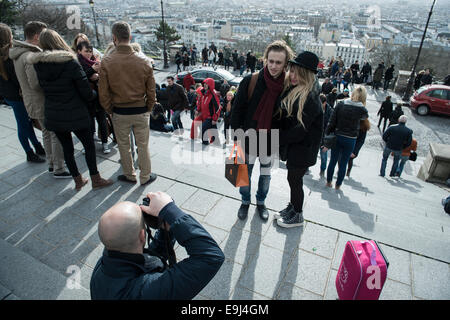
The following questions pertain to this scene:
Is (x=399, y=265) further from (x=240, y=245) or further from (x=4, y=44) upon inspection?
(x=4, y=44)

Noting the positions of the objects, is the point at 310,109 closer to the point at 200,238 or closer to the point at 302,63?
the point at 302,63

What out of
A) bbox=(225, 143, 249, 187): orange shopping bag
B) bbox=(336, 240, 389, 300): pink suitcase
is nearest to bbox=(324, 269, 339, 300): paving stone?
bbox=(336, 240, 389, 300): pink suitcase

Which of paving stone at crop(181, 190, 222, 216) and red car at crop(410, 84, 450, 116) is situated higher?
paving stone at crop(181, 190, 222, 216)

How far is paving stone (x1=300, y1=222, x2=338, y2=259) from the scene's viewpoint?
2.84m

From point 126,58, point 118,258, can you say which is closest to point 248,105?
point 126,58

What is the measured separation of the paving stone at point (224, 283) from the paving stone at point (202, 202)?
0.87 m

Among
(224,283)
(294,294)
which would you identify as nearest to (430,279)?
(294,294)

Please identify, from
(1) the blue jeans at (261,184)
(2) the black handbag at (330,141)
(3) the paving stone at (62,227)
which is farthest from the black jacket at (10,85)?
(2) the black handbag at (330,141)

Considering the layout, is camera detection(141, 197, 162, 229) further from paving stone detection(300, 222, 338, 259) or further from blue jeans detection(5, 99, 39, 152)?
blue jeans detection(5, 99, 39, 152)

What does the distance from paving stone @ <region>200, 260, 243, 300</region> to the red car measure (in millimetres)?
13506

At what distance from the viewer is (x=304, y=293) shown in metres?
2.39

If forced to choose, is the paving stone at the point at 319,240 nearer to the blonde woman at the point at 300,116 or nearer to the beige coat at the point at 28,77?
the blonde woman at the point at 300,116

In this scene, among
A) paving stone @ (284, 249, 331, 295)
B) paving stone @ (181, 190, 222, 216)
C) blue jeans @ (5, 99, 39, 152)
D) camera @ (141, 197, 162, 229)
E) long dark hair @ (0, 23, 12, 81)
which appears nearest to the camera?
camera @ (141, 197, 162, 229)
